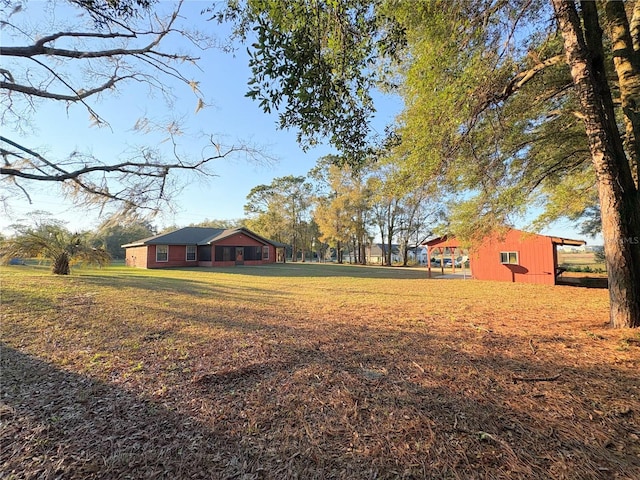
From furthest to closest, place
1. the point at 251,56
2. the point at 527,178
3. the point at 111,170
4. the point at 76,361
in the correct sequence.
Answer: the point at 111,170, the point at 527,178, the point at 76,361, the point at 251,56

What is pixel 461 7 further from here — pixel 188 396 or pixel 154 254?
pixel 154 254

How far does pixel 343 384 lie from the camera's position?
118 inches

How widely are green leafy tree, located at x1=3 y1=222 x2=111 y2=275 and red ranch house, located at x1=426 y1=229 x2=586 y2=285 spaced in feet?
54.7

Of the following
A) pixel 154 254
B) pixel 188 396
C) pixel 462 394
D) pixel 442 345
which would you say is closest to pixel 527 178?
pixel 442 345

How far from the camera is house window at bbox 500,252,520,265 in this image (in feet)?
49.5

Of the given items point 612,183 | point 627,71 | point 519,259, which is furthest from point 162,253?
point 627,71

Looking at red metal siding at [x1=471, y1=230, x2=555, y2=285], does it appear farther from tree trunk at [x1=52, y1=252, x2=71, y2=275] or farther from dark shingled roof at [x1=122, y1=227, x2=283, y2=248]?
dark shingled roof at [x1=122, y1=227, x2=283, y2=248]

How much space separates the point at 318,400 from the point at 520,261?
16050 mm

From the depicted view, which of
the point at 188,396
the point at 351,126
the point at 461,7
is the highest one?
the point at 461,7

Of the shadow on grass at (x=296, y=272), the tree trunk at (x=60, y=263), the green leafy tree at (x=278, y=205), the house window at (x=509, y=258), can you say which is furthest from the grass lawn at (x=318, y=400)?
A: the green leafy tree at (x=278, y=205)

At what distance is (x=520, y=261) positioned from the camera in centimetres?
1486

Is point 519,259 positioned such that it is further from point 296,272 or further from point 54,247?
point 54,247

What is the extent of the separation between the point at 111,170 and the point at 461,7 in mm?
8730

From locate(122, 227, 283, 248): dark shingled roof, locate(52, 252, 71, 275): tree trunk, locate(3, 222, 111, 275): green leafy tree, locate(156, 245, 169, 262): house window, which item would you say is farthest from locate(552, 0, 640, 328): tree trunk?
locate(156, 245, 169, 262): house window
